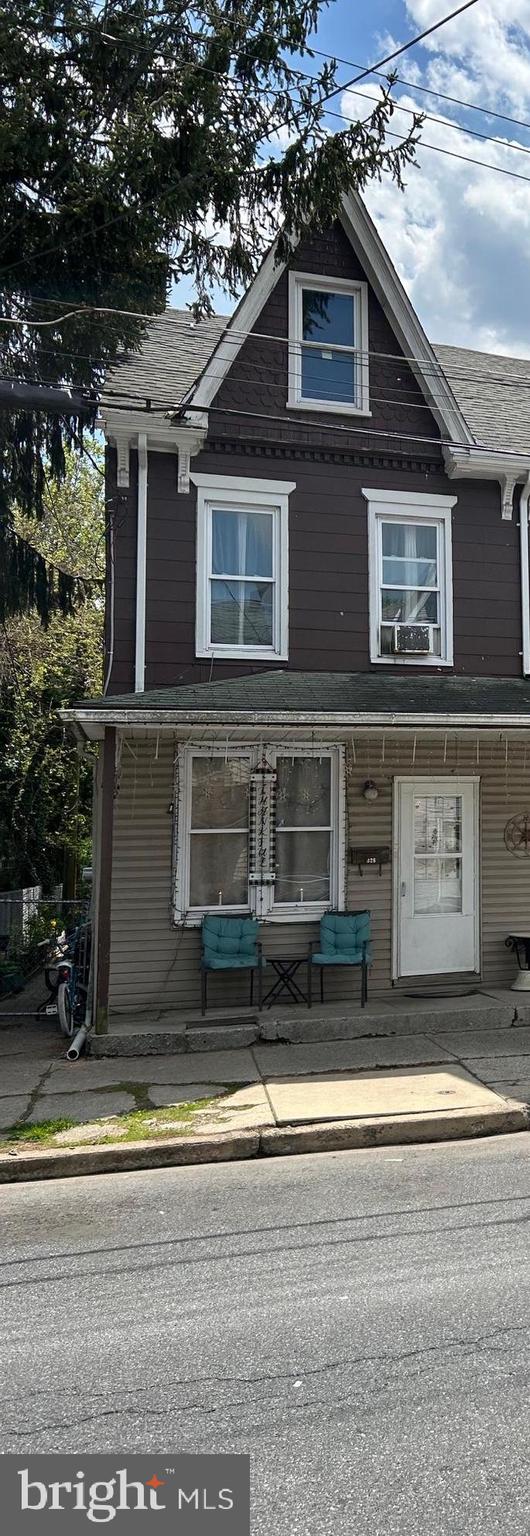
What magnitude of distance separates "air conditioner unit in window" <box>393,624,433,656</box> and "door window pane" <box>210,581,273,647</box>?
1.57m

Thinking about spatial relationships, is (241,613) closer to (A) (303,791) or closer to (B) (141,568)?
(B) (141,568)

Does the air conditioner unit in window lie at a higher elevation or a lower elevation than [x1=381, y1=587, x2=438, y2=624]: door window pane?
lower

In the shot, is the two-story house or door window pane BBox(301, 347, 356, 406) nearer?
the two-story house

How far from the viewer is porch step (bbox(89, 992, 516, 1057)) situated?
774cm

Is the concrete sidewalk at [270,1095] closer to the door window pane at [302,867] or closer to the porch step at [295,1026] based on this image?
the porch step at [295,1026]

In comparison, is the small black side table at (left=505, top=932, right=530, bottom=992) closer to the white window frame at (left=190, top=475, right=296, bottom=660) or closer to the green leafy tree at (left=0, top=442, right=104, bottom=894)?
the white window frame at (left=190, top=475, right=296, bottom=660)

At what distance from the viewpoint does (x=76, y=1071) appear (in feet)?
23.9

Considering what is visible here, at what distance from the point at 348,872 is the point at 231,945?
164 centimetres

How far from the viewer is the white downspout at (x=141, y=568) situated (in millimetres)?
9234

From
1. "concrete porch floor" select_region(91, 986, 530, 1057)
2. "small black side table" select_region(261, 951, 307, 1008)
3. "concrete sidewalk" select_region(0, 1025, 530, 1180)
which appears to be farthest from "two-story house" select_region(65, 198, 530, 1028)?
"concrete sidewalk" select_region(0, 1025, 530, 1180)

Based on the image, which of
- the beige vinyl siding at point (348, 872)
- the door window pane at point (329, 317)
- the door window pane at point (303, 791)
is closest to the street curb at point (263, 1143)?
the beige vinyl siding at point (348, 872)

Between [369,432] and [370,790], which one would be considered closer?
[370,790]

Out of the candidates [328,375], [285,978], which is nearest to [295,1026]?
[285,978]

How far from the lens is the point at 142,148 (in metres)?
8.19
